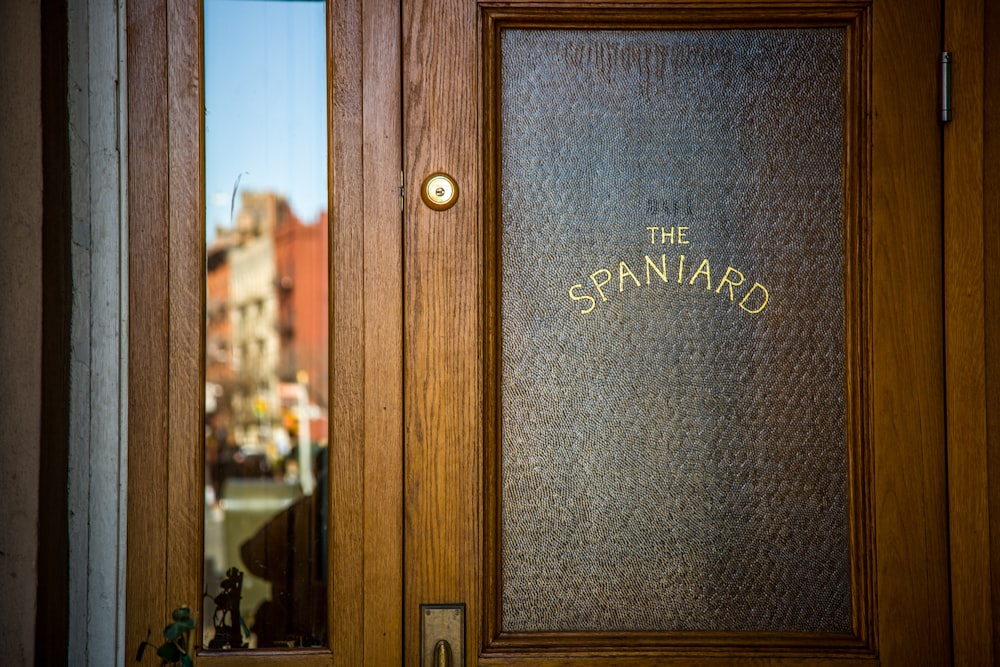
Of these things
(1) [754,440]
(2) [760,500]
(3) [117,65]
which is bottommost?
(2) [760,500]

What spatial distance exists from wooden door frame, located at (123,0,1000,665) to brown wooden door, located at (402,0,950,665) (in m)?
0.04

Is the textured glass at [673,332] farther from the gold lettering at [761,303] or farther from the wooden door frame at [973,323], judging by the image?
the wooden door frame at [973,323]

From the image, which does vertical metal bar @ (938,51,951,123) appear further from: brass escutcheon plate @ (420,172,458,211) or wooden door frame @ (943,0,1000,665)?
brass escutcheon plate @ (420,172,458,211)

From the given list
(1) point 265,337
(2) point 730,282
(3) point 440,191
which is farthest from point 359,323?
(1) point 265,337

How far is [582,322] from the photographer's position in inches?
64.8

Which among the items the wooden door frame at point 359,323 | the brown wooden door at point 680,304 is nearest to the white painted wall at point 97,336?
the wooden door frame at point 359,323

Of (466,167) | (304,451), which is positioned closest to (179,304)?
(466,167)

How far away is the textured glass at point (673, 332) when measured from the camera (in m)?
1.63

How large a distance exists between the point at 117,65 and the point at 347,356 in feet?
2.22

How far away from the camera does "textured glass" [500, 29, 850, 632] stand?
5.35 ft

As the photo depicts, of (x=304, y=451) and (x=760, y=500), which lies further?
(x=304, y=451)

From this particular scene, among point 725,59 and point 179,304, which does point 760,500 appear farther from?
point 179,304

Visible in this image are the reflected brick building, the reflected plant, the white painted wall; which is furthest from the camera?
the reflected brick building

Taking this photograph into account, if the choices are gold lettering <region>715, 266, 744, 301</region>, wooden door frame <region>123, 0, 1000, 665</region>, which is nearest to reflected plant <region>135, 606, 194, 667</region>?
wooden door frame <region>123, 0, 1000, 665</region>
